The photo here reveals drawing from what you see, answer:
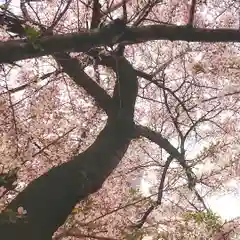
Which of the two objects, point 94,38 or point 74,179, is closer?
point 94,38

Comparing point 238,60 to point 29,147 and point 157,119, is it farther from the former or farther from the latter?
point 29,147

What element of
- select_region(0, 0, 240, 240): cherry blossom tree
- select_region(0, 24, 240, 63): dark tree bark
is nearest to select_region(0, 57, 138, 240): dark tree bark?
select_region(0, 0, 240, 240): cherry blossom tree

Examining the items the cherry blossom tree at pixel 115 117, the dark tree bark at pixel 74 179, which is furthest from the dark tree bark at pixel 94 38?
the dark tree bark at pixel 74 179

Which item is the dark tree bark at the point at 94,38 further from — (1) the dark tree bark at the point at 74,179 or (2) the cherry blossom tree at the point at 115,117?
(1) the dark tree bark at the point at 74,179

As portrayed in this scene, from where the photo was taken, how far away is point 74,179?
2004mm

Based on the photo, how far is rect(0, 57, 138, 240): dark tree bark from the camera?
1823mm

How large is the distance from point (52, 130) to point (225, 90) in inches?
58.8

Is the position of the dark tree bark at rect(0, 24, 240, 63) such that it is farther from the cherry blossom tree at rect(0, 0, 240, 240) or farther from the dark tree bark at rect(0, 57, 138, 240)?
the dark tree bark at rect(0, 57, 138, 240)

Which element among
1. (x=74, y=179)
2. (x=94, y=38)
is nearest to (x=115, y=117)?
(x=74, y=179)

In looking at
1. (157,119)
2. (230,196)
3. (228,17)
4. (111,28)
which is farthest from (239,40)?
(230,196)

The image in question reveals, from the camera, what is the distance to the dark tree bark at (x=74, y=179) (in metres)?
1.82

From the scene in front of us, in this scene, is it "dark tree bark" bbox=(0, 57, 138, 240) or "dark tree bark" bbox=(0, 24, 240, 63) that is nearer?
"dark tree bark" bbox=(0, 24, 240, 63)

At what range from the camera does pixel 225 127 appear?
3.86 meters

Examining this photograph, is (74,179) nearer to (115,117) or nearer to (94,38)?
(115,117)
